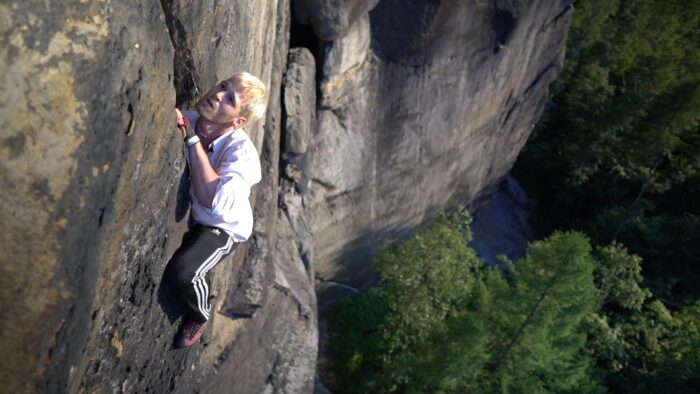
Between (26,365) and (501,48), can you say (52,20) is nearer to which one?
(26,365)

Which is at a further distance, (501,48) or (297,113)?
(501,48)

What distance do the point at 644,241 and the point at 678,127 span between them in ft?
15.8

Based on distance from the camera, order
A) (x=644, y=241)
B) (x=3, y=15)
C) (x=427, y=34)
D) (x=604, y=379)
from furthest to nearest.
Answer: (x=644, y=241)
(x=604, y=379)
(x=427, y=34)
(x=3, y=15)

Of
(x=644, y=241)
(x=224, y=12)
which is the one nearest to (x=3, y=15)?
(x=224, y=12)

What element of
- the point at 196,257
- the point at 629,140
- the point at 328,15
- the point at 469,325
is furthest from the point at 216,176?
the point at 629,140

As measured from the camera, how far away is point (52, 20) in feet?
11.1

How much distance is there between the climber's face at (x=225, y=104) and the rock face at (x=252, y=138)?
0.30 metres

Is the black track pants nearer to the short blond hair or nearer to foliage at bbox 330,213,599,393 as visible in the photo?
the short blond hair

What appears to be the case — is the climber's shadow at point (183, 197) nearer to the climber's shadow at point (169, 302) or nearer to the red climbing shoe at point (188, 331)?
the climber's shadow at point (169, 302)

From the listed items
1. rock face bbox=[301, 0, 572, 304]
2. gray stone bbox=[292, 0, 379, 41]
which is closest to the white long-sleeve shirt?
gray stone bbox=[292, 0, 379, 41]

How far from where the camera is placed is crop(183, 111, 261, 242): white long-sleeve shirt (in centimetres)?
443

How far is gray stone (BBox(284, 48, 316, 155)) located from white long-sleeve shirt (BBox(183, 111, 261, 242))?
→ 223 inches

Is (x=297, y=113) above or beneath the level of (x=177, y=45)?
beneath

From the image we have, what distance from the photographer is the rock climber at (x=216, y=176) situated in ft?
14.7
